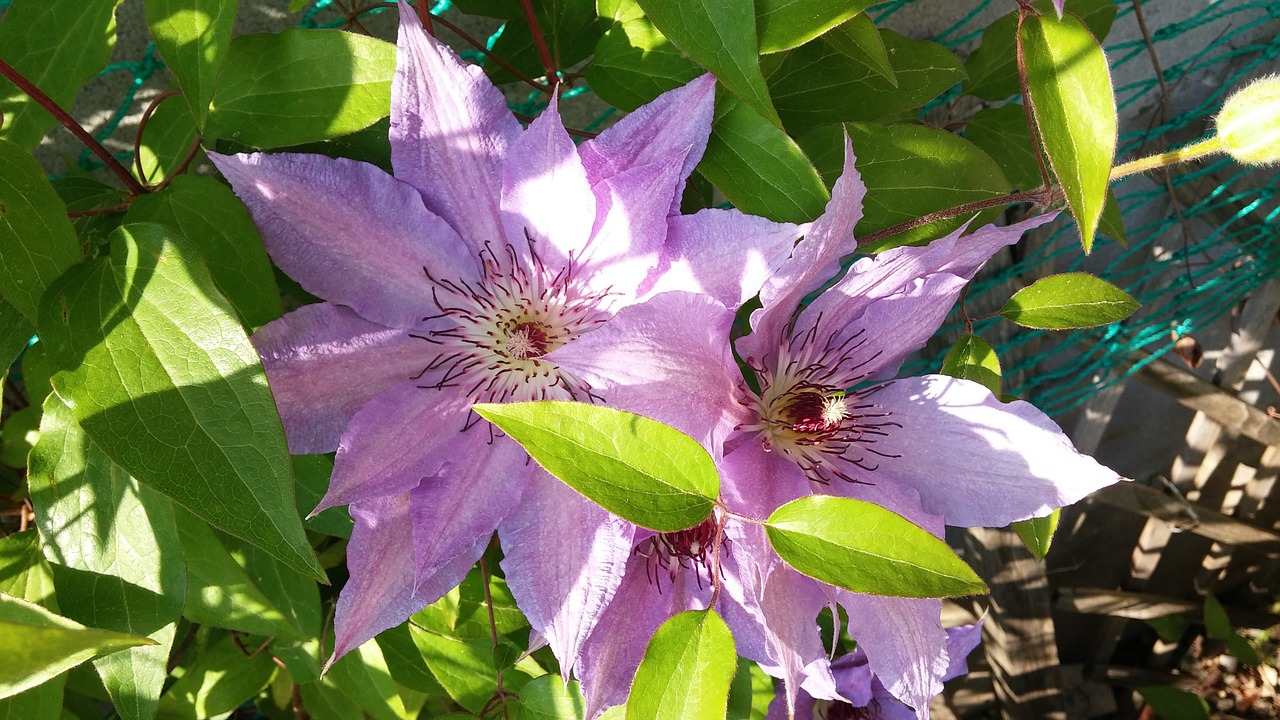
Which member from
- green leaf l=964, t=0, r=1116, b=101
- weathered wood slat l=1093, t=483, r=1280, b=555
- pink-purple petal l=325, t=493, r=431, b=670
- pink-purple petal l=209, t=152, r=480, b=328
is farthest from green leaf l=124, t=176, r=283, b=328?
weathered wood slat l=1093, t=483, r=1280, b=555

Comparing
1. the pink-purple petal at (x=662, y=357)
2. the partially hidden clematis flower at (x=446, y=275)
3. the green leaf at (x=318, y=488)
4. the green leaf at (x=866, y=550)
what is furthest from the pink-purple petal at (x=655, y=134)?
the green leaf at (x=318, y=488)

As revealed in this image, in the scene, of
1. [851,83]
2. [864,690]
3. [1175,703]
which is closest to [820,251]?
[851,83]

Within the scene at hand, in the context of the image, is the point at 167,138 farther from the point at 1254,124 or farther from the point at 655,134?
the point at 1254,124

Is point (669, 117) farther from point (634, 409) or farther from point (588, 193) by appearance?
point (634, 409)

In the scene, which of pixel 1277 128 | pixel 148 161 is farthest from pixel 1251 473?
pixel 148 161

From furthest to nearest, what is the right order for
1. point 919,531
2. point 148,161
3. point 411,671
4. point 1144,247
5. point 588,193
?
point 1144,247 → point 411,671 → point 148,161 → point 588,193 → point 919,531
